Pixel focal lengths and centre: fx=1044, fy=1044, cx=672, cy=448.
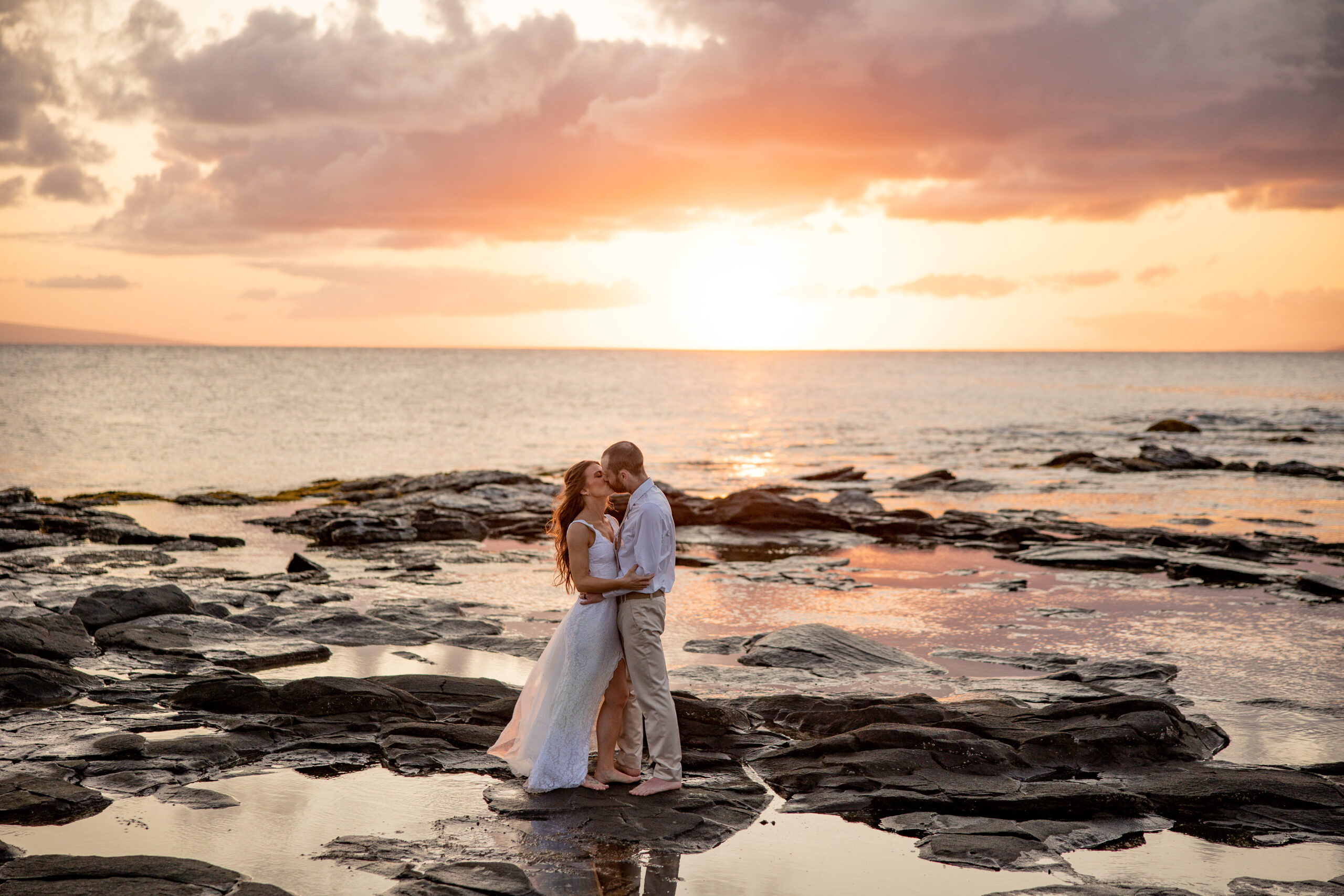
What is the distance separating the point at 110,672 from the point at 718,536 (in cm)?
1452

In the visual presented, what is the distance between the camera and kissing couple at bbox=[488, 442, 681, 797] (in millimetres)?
7734

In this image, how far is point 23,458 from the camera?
139 feet

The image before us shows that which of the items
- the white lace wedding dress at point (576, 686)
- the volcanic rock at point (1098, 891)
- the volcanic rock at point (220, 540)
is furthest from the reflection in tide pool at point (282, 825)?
the volcanic rock at point (220, 540)

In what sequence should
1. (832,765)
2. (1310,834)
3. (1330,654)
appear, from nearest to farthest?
(1310,834) → (832,765) → (1330,654)

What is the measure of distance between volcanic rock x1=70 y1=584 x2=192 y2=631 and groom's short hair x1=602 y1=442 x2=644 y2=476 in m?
8.97

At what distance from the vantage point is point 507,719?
998 centimetres

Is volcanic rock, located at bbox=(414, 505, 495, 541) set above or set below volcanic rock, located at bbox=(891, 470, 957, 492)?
below

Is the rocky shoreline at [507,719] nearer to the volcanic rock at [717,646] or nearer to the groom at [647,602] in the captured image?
the volcanic rock at [717,646]

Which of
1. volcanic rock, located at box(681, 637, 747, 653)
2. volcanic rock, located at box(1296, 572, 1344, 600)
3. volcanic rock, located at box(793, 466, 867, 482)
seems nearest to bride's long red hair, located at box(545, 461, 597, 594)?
volcanic rock, located at box(681, 637, 747, 653)

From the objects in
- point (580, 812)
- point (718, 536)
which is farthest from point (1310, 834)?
point (718, 536)

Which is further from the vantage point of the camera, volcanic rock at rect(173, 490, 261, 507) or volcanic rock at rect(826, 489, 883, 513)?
volcanic rock at rect(173, 490, 261, 507)

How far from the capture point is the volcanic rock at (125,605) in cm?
1340

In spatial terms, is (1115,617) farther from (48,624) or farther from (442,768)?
(48,624)

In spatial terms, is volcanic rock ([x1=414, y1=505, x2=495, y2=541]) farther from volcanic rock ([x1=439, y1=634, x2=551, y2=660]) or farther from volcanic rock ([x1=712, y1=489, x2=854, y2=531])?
volcanic rock ([x1=439, y1=634, x2=551, y2=660])
